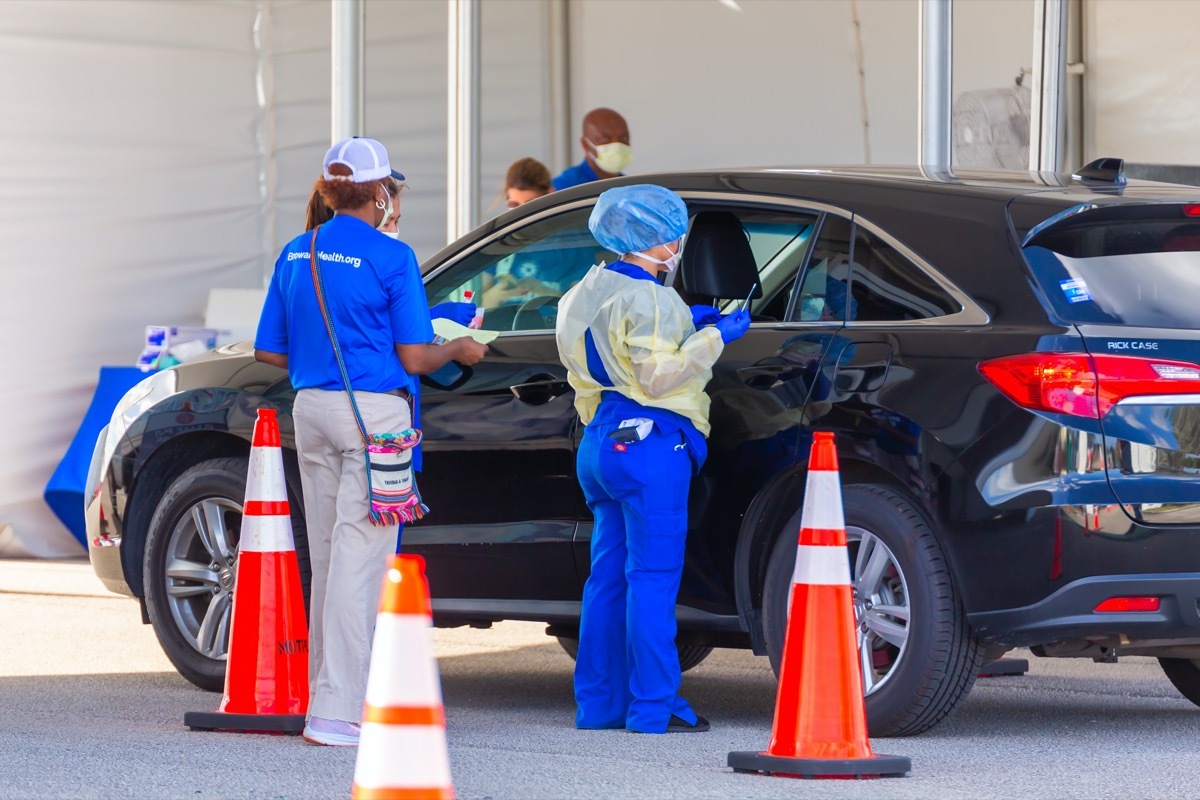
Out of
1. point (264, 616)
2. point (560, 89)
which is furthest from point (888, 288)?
point (560, 89)

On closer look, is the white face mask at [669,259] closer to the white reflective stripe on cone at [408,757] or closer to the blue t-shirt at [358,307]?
the blue t-shirt at [358,307]

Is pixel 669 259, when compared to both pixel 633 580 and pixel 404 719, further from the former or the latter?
pixel 404 719

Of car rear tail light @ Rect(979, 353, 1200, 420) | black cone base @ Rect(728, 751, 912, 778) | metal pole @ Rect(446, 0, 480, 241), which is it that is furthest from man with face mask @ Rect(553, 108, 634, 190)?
black cone base @ Rect(728, 751, 912, 778)

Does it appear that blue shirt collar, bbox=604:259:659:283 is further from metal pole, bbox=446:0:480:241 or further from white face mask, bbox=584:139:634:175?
metal pole, bbox=446:0:480:241

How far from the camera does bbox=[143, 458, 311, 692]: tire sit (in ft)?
21.9

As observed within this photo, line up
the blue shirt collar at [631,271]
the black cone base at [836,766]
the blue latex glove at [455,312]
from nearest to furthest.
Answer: the black cone base at [836,766], the blue shirt collar at [631,271], the blue latex glove at [455,312]

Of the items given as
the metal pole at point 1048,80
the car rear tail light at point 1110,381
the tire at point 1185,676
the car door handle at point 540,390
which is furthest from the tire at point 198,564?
the metal pole at point 1048,80

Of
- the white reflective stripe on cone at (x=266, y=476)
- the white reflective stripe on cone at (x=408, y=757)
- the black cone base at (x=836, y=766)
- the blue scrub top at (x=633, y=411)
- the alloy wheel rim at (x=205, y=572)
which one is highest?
→ the blue scrub top at (x=633, y=411)

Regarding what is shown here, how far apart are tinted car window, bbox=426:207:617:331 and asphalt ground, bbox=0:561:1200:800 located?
4.50 feet

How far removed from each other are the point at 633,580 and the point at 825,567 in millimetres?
977

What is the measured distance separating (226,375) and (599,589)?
1784 millimetres

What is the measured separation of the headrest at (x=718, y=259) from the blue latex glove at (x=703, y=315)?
0.28 metres

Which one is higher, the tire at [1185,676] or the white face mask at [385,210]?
the white face mask at [385,210]

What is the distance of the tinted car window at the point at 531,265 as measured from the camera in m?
6.36
